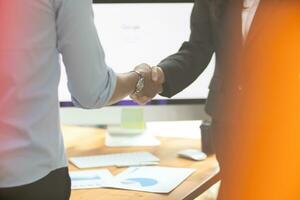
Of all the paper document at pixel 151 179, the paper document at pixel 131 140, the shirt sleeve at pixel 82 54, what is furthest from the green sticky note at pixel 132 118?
the shirt sleeve at pixel 82 54

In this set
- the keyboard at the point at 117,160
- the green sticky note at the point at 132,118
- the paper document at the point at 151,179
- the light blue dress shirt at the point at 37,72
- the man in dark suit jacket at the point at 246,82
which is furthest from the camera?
the green sticky note at the point at 132,118

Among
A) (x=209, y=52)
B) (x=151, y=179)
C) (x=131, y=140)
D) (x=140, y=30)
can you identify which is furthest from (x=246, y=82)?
(x=131, y=140)

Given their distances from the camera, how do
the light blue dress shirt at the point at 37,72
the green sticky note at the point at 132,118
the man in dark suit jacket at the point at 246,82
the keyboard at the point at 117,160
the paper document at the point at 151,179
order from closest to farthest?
the light blue dress shirt at the point at 37,72
the man in dark suit jacket at the point at 246,82
the paper document at the point at 151,179
the keyboard at the point at 117,160
the green sticky note at the point at 132,118

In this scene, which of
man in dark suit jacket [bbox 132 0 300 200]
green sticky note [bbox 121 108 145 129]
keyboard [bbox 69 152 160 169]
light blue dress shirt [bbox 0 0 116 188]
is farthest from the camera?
green sticky note [bbox 121 108 145 129]

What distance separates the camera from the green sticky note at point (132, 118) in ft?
6.03

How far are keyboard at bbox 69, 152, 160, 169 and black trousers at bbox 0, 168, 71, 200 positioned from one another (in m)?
0.51

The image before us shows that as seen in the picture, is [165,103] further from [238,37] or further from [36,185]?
[36,185]

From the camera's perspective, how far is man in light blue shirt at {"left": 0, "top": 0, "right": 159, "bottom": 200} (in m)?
1.00

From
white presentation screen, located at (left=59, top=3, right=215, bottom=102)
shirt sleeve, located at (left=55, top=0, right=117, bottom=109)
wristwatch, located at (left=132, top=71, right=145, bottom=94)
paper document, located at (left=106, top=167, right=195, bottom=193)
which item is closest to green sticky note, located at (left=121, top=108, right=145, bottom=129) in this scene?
white presentation screen, located at (left=59, top=3, right=215, bottom=102)

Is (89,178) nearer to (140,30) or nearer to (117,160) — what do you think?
(117,160)

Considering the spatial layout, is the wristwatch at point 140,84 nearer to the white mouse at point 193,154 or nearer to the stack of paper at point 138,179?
the stack of paper at point 138,179

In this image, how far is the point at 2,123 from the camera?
1032 millimetres

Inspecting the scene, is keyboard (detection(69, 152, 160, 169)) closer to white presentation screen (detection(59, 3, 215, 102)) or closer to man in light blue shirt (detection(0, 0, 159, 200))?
white presentation screen (detection(59, 3, 215, 102))

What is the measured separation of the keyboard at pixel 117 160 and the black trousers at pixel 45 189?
1.68ft
